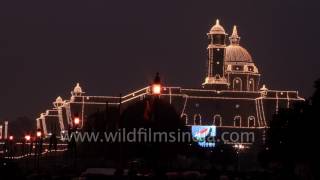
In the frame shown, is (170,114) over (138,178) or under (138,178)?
over

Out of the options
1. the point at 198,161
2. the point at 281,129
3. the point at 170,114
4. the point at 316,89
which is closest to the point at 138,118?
the point at 170,114

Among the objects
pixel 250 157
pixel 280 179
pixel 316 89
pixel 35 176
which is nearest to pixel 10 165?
pixel 35 176

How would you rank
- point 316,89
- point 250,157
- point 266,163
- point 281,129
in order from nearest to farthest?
1. point 316,89
2. point 281,129
3. point 266,163
4. point 250,157

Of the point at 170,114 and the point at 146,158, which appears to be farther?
the point at 170,114

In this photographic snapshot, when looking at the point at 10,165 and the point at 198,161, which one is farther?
the point at 198,161

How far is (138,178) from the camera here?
174 feet

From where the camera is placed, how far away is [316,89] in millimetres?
76375

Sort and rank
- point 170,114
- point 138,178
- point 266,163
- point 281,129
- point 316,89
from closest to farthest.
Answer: point 138,178 < point 316,89 < point 281,129 < point 266,163 < point 170,114

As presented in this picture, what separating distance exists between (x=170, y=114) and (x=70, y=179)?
198ft

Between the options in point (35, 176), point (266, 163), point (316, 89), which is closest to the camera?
point (35, 176)

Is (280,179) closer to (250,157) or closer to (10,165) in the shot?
(10,165)

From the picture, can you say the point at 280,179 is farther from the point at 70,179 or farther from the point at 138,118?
the point at 138,118

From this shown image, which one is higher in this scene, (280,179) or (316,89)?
(316,89)

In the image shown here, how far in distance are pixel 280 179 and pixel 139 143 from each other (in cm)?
3808
